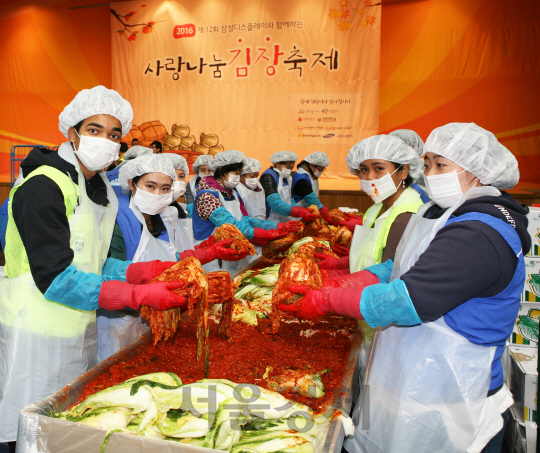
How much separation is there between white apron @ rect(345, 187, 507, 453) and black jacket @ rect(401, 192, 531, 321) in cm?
16

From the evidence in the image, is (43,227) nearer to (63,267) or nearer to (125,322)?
(63,267)

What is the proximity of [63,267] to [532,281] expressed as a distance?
3002 mm

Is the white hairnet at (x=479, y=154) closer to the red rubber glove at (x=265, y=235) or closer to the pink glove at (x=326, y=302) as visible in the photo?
the pink glove at (x=326, y=302)

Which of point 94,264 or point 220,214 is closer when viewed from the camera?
point 94,264

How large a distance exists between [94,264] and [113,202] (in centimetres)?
43

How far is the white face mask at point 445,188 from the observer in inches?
72.9

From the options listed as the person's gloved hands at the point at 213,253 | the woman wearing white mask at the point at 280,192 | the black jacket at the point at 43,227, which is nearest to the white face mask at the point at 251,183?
the woman wearing white mask at the point at 280,192

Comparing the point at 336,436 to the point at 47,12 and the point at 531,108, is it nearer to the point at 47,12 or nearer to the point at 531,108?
the point at 531,108

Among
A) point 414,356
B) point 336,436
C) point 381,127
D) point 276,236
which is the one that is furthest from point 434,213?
point 381,127

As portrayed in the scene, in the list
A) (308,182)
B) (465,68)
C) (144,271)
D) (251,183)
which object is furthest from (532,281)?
(465,68)

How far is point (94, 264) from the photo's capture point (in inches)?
86.7

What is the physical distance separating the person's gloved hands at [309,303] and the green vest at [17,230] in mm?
1115

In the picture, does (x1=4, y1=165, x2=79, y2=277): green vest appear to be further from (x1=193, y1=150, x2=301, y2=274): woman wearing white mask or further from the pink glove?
(x1=193, y1=150, x2=301, y2=274): woman wearing white mask

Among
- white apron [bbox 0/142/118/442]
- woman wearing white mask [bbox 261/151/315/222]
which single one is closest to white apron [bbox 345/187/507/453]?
white apron [bbox 0/142/118/442]
